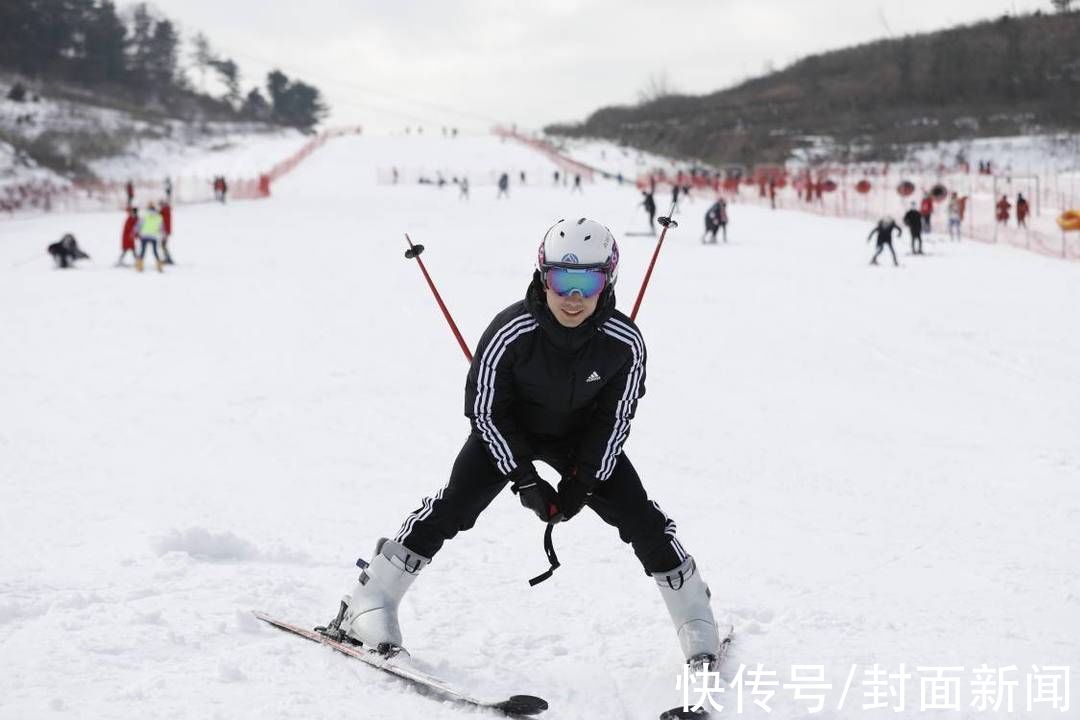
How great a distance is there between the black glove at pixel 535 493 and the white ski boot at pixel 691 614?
0.56 m

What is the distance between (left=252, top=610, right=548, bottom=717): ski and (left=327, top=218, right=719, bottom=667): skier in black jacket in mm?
66

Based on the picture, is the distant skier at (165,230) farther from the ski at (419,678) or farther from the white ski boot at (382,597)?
the white ski boot at (382,597)

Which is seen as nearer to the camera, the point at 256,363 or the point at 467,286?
the point at 256,363

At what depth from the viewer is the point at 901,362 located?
1218 centimetres

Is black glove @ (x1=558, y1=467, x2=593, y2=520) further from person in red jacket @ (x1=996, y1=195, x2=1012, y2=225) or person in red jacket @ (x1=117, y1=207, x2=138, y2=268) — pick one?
person in red jacket @ (x1=996, y1=195, x2=1012, y2=225)

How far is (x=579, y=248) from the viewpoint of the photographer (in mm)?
3387

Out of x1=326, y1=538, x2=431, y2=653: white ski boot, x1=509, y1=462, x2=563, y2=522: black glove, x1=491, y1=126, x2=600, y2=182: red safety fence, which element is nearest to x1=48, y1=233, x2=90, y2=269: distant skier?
x1=326, y1=538, x2=431, y2=653: white ski boot

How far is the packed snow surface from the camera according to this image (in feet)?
12.7

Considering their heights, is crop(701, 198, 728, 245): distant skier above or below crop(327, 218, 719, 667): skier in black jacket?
above

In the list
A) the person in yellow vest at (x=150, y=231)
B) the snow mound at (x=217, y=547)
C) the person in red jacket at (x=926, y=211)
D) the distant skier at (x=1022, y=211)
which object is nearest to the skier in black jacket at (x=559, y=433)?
the snow mound at (x=217, y=547)

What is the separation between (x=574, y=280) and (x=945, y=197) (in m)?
32.9

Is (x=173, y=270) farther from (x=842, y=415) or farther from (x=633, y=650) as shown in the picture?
(x=633, y=650)

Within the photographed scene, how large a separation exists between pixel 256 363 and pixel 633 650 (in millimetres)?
8241

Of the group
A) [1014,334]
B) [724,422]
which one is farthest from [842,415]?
[1014,334]
